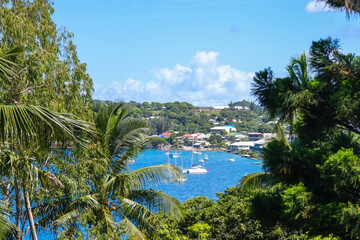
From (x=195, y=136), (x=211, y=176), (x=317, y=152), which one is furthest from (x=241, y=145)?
(x=317, y=152)

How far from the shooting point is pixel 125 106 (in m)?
8.86

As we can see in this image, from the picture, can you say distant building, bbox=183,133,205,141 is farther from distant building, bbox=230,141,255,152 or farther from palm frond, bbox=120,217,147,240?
palm frond, bbox=120,217,147,240

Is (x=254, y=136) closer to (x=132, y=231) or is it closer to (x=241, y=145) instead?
(x=241, y=145)

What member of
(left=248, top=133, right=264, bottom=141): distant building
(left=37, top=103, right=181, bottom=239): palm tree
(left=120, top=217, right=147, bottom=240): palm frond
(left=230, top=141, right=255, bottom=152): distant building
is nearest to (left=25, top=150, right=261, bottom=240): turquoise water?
(left=230, top=141, right=255, bottom=152): distant building

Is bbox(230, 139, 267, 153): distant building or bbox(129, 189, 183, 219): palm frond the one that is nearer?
bbox(129, 189, 183, 219): palm frond

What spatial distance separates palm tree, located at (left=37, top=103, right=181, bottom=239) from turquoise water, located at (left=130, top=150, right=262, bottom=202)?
2199 cm

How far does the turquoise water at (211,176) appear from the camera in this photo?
43.6m

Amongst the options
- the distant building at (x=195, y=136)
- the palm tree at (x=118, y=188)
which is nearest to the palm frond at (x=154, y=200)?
the palm tree at (x=118, y=188)

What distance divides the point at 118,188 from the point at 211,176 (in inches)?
2022

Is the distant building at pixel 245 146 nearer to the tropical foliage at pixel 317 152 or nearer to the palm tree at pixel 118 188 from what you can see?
the palm tree at pixel 118 188

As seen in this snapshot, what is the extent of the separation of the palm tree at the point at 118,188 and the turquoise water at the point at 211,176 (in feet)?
72.1

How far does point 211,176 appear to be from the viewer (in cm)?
5856

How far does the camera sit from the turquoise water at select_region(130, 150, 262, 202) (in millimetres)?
43625

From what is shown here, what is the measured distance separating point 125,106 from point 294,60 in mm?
4053
